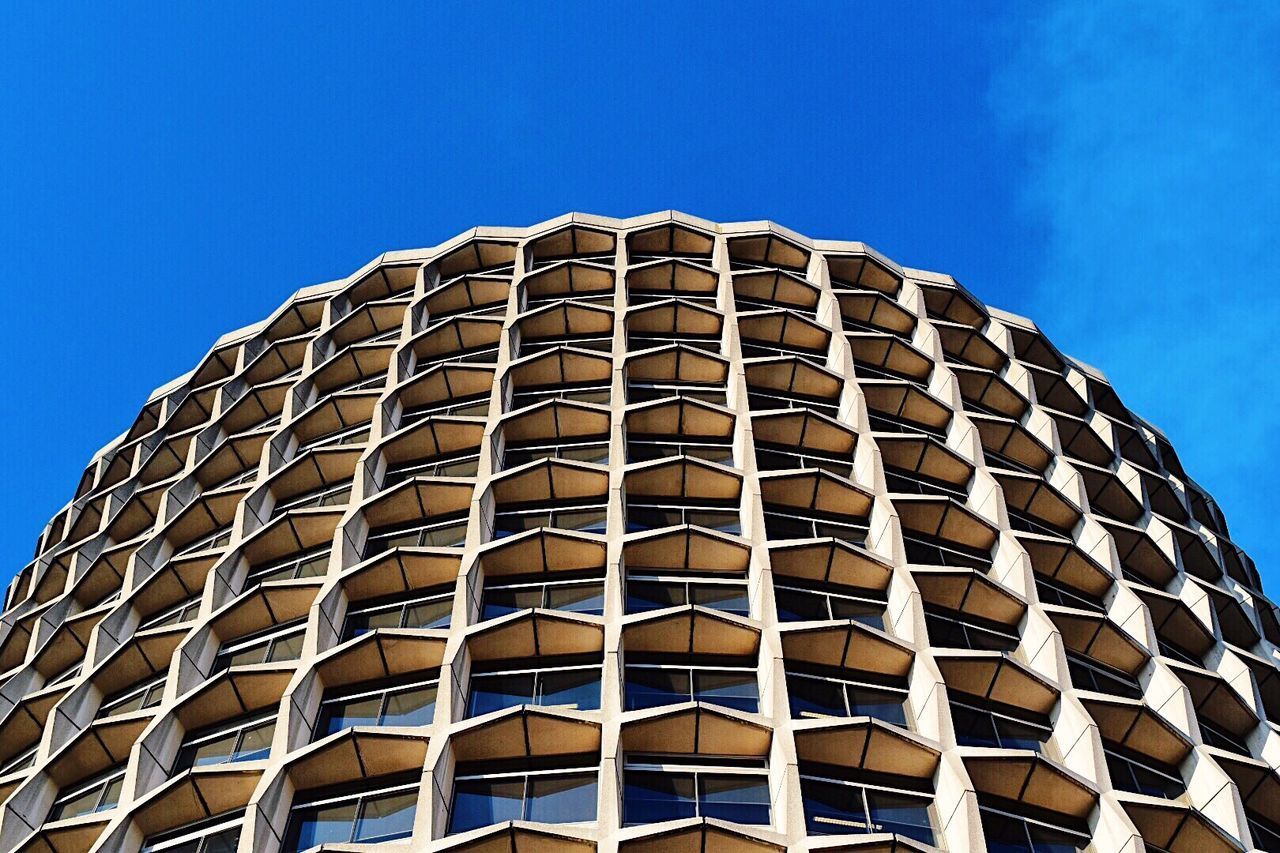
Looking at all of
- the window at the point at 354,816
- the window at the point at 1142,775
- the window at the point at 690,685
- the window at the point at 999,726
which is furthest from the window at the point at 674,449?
the window at the point at 354,816

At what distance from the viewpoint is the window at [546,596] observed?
1577 inches

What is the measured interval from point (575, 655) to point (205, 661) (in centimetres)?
1151

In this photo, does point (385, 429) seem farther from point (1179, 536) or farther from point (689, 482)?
point (1179, 536)

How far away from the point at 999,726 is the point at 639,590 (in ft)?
32.1

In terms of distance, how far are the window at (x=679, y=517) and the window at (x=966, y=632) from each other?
19.8 feet

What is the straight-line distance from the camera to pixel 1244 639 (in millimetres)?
51094

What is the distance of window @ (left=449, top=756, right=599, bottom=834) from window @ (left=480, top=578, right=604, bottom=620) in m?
6.43

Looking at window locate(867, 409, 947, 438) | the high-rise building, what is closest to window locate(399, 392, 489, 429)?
the high-rise building

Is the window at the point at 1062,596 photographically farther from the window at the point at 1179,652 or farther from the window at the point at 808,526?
the window at the point at 808,526

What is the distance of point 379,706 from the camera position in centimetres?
3788

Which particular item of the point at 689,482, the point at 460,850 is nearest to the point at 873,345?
the point at 689,482

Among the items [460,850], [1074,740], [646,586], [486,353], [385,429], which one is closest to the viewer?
[460,850]

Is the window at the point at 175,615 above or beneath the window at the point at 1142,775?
above

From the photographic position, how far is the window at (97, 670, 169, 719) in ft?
145
